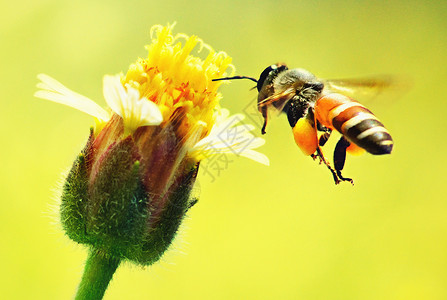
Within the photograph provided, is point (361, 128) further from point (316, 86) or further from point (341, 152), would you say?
point (316, 86)

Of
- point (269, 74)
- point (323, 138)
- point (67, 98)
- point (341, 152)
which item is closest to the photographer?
Answer: point (67, 98)

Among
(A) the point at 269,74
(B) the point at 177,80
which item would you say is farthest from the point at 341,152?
(B) the point at 177,80

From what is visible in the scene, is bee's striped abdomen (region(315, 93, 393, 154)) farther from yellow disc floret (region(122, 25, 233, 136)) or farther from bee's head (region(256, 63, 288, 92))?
yellow disc floret (region(122, 25, 233, 136))

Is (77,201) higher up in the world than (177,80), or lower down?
lower down

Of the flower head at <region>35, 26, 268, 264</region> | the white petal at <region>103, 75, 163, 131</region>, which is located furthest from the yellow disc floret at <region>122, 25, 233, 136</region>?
the white petal at <region>103, 75, 163, 131</region>

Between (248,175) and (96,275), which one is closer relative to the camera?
(96,275)

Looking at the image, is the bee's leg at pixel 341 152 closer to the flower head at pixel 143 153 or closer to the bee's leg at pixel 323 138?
the bee's leg at pixel 323 138
